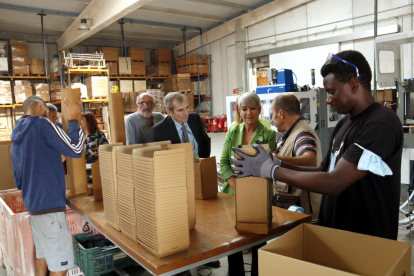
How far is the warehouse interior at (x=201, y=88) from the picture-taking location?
55.7 inches

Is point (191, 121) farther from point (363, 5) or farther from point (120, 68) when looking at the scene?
point (120, 68)

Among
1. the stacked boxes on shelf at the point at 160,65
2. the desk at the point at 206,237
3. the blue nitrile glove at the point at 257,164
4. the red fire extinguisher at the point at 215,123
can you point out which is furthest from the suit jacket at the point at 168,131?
the stacked boxes on shelf at the point at 160,65

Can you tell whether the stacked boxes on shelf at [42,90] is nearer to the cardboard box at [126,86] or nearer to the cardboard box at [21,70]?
the cardboard box at [21,70]

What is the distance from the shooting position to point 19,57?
10734mm

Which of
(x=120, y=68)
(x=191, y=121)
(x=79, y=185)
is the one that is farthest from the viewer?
(x=120, y=68)

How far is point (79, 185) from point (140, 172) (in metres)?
1.56

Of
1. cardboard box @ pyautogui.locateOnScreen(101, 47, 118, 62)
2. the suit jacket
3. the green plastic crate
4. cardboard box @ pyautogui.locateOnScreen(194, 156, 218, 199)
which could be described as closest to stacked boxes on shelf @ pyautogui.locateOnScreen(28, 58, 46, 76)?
cardboard box @ pyautogui.locateOnScreen(101, 47, 118, 62)

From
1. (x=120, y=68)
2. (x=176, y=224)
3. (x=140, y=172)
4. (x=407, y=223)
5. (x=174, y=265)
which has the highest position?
(x=120, y=68)

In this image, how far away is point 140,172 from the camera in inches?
57.1

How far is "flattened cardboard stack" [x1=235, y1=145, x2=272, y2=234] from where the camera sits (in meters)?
1.62

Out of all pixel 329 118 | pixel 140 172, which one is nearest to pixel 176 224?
pixel 140 172

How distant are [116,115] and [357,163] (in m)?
1.83

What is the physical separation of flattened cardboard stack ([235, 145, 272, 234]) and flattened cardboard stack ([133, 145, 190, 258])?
1.09ft

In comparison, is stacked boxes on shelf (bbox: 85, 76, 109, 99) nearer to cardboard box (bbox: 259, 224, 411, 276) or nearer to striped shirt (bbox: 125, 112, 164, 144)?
striped shirt (bbox: 125, 112, 164, 144)
